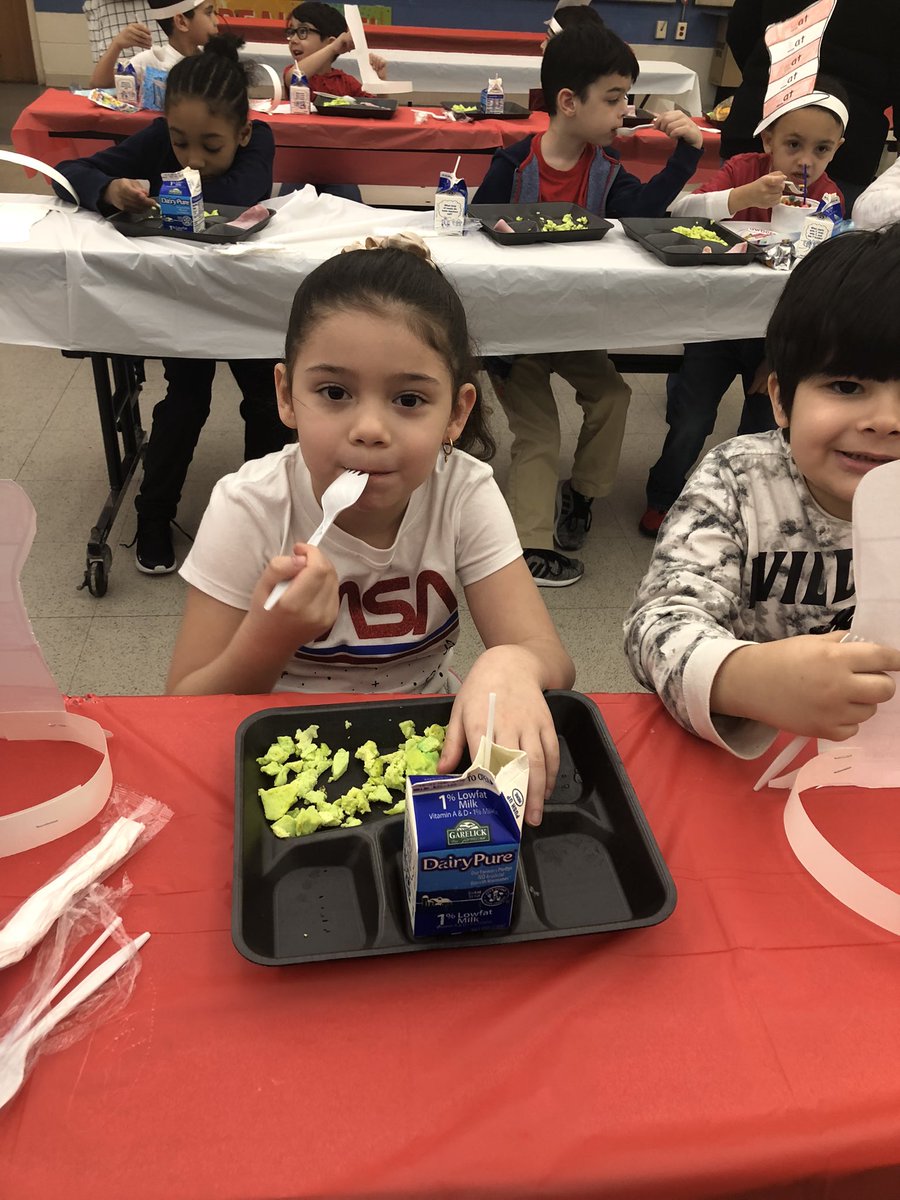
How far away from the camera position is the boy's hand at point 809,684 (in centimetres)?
66

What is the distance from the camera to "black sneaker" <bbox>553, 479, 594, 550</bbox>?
2500 millimetres

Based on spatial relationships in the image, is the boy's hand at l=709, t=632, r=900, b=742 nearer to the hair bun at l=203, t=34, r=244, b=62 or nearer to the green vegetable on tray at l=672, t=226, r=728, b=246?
the green vegetable on tray at l=672, t=226, r=728, b=246

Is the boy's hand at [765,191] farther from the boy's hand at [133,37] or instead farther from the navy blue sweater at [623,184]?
the boy's hand at [133,37]

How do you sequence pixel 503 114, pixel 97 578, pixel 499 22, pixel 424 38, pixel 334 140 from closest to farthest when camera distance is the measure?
pixel 97 578
pixel 334 140
pixel 503 114
pixel 424 38
pixel 499 22

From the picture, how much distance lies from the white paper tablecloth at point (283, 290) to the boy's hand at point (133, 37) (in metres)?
1.78

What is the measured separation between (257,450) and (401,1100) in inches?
86.4

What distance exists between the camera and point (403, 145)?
3.40 meters

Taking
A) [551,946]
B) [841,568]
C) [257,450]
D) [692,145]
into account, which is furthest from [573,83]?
A: [551,946]

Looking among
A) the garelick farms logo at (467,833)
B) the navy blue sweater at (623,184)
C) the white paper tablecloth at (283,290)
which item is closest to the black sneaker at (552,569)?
the white paper tablecloth at (283,290)

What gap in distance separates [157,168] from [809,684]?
7.84 ft

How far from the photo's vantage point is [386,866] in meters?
0.66

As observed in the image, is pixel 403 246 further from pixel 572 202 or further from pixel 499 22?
pixel 499 22

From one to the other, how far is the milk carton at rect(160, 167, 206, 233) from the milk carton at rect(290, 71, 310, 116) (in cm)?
166

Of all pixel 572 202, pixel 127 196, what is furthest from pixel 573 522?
pixel 127 196
